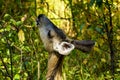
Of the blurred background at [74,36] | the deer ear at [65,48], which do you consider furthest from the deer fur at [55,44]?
the blurred background at [74,36]

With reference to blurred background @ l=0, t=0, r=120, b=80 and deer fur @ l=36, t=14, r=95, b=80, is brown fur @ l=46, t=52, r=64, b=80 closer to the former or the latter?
deer fur @ l=36, t=14, r=95, b=80

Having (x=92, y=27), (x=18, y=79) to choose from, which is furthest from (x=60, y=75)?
Answer: (x=92, y=27)

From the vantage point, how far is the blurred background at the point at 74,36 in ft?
12.8

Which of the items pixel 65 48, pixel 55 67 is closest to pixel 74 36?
pixel 55 67

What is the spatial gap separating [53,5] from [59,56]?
14.5 ft

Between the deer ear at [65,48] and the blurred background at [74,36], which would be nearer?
the deer ear at [65,48]

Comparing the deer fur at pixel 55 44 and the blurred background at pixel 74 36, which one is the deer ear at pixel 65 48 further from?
the blurred background at pixel 74 36

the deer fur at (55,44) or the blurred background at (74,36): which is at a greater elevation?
the deer fur at (55,44)

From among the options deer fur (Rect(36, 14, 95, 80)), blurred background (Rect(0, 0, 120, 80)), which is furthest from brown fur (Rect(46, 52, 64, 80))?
blurred background (Rect(0, 0, 120, 80))

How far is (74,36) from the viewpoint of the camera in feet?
21.3

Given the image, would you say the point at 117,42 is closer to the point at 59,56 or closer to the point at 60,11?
the point at 60,11

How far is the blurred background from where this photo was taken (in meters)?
3.89

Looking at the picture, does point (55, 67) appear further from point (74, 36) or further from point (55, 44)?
point (74, 36)

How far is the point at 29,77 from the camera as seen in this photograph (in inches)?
166
